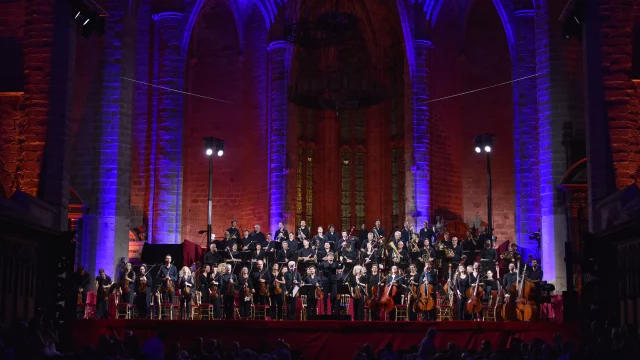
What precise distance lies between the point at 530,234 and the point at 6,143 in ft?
39.5

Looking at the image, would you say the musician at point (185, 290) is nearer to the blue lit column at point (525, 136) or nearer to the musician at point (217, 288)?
the musician at point (217, 288)

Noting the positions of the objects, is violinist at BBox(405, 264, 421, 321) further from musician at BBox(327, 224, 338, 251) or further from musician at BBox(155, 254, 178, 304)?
musician at BBox(155, 254, 178, 304)

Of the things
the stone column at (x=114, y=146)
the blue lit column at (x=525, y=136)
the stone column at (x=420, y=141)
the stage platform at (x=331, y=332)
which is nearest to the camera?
the stage platform at (x=331, y=332)

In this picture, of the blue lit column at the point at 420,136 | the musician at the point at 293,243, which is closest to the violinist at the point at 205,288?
the musician at the point at 293,243

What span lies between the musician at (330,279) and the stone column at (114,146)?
474 centimetres

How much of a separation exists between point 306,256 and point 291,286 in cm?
155

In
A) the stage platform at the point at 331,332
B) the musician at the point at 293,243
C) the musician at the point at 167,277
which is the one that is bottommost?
the stage platform at the point at 331,332

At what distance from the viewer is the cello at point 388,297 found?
17141mm

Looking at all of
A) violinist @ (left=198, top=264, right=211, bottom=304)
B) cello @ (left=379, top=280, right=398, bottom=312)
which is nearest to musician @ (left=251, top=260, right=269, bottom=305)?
violinist @ (left=198, top=264, right=211, bottom=304)

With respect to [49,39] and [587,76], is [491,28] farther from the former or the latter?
[49,39]

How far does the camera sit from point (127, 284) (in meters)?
17.5

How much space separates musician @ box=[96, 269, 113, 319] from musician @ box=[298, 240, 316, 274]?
13.5 feet

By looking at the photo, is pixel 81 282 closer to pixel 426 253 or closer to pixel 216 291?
pixel 216 291

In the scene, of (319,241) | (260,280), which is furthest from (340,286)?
(319,241)
